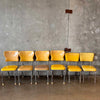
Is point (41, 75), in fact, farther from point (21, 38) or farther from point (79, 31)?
point (79, 31)

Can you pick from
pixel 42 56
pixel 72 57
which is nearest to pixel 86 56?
pixel 72 57

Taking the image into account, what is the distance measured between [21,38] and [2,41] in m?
0.73

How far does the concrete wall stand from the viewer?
186 inches

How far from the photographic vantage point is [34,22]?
189 inches

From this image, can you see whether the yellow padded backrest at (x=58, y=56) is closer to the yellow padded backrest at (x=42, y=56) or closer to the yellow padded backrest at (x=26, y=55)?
the yellow padded backrest at (x=42, y=56)

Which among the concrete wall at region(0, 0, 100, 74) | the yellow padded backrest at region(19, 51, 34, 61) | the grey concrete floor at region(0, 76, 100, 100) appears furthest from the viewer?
the concrete wall at region(0, 0, 100, 74)

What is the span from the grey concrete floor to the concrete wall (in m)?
1.30

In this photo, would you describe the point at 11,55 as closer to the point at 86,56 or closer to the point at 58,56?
the point at 58,56

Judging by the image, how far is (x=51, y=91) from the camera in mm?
3623

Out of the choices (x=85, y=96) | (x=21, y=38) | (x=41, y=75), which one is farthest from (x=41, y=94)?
(x=21, y=38)

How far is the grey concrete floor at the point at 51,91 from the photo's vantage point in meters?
3.28

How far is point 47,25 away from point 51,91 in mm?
2437

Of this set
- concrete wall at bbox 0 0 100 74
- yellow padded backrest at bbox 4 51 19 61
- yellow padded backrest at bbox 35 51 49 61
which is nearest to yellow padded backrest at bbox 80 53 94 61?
concrete wall at bbox 0 0 100 74

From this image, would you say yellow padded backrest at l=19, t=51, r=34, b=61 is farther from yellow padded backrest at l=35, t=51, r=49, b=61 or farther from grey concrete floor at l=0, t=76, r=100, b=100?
grey concrete floor at l=0, t=76, r=100, b=100
